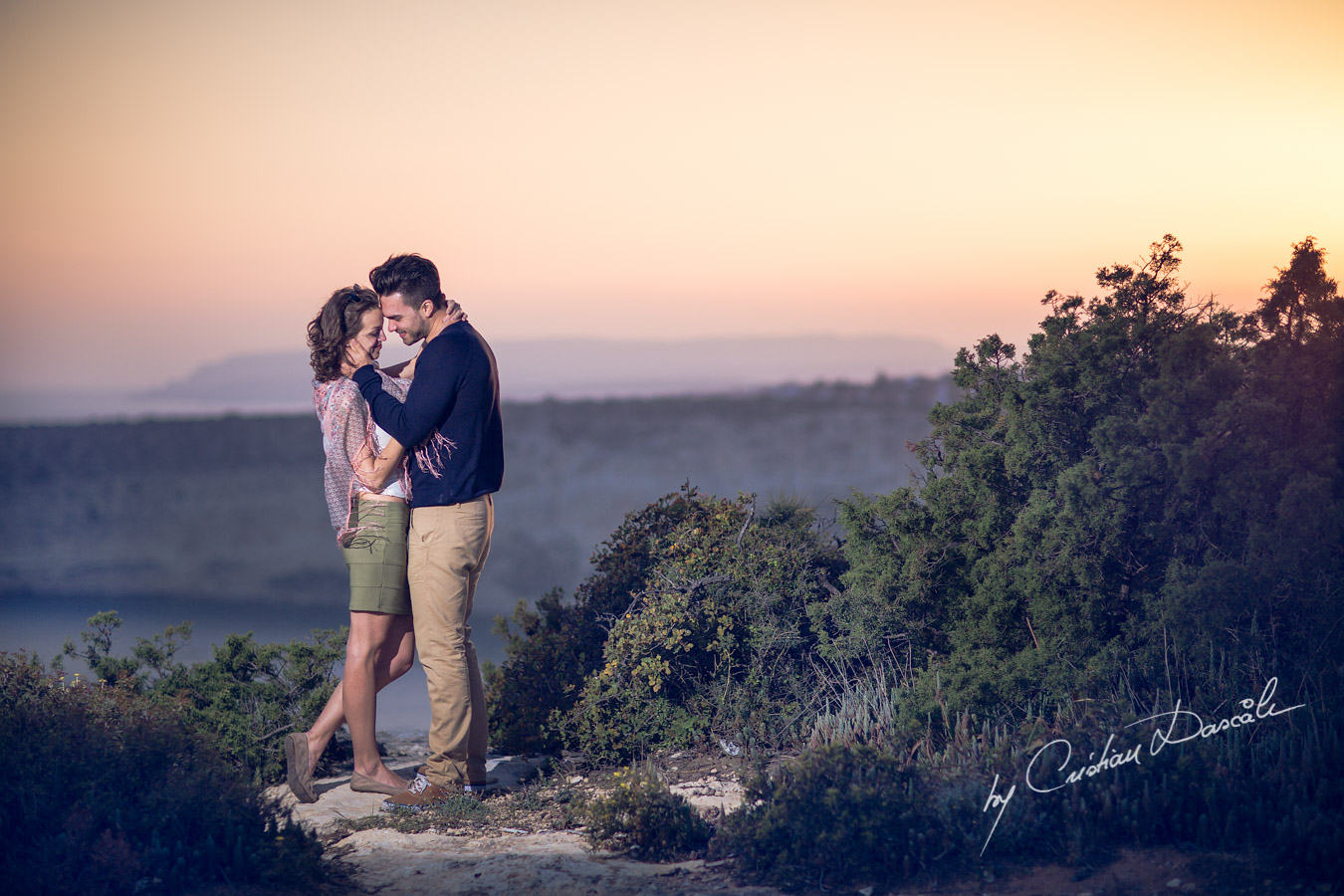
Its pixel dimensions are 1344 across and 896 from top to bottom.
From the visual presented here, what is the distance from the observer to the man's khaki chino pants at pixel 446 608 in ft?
15.2

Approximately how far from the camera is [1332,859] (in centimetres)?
342

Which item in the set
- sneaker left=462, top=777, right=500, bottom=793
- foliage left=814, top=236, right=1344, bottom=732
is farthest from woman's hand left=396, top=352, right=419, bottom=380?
foliage left=814, top=236, right=1344, bottom=732

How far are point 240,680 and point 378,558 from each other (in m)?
1.72

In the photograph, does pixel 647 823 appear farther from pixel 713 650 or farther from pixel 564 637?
pixel 564 637

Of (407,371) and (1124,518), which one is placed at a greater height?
(407,371)

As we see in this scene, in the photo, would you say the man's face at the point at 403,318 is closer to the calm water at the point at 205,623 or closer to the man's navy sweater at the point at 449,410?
the man's navy sweater at the point at 449,410

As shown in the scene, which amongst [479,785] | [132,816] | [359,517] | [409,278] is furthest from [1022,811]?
[409,278]

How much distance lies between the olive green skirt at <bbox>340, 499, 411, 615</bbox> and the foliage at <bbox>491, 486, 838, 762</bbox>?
1274mm

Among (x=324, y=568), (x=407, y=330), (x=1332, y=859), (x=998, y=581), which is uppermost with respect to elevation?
(x=407, y=330)

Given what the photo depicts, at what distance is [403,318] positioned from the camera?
4.72 m

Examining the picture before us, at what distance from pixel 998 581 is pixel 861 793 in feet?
5.90

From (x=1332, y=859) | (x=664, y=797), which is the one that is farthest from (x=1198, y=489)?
(x=664, y=797)

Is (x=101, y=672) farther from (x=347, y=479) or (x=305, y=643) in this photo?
(x=347, y=479)

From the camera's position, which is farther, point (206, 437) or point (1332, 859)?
point (206, 437)
